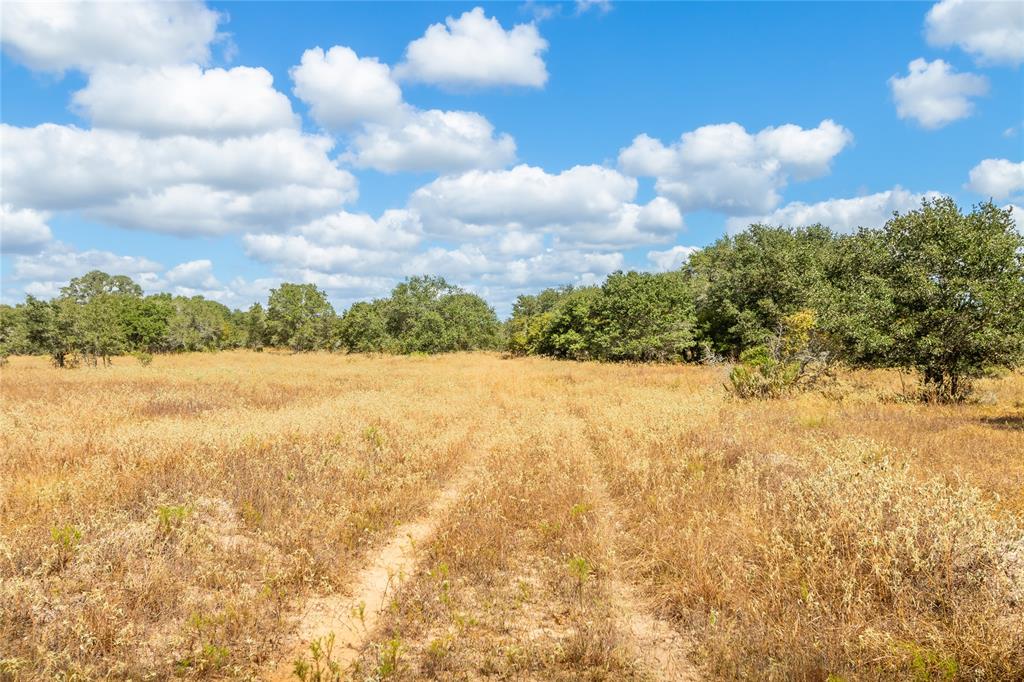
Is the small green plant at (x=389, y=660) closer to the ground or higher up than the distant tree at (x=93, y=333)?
closer to the ground

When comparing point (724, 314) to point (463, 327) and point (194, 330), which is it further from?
point (194, 330)

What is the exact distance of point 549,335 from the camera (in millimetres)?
58938

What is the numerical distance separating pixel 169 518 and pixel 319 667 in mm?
3736

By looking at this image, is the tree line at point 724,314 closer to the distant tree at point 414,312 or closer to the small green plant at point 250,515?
the distant tree at point 414,312

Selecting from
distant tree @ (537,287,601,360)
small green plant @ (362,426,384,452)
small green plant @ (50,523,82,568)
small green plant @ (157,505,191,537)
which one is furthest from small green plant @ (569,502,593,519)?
distant tree @ (537,287,601,360)

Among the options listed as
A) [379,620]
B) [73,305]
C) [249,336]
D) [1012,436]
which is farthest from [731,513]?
[249,336]

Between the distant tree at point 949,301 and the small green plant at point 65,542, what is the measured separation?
2130 cm

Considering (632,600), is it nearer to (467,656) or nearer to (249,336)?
(467,656)

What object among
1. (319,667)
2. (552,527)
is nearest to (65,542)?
(319,667)

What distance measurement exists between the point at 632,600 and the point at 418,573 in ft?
8.23

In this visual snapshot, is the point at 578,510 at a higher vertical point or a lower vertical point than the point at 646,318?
lower

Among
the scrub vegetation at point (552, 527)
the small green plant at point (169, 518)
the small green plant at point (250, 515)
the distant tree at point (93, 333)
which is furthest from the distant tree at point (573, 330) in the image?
the small green plant at point (169, 518)

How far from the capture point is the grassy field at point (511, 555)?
4.22m

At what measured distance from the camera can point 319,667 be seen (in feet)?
13.8
